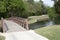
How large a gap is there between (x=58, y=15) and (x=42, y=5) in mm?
40350

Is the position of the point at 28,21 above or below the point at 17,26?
below

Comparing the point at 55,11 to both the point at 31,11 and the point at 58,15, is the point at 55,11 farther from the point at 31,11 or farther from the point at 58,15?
the point at 31,11

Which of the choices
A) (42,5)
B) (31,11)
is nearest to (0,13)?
(31,11)

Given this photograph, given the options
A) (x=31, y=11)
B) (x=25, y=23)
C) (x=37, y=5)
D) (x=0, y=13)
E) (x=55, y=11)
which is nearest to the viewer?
(x=25, y=23)

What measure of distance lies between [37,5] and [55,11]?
3676 centimetres

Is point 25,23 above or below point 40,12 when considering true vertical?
above

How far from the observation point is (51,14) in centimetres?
3259

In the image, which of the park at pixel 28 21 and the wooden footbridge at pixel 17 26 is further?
the wooden footbridge at pixel 17 26

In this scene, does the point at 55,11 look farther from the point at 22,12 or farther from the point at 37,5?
the point at 37,5

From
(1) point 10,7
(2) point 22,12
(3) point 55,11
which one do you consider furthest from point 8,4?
(3) point 55,11

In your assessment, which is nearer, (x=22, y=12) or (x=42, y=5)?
(x=22, y=12)

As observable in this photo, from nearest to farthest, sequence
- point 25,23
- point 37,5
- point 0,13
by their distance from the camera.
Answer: point 25,23, point 0,13, point 37,5

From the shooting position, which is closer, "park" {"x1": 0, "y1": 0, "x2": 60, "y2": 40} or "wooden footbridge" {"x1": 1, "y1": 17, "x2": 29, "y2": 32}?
"park" {"x1": 0, "y1": 0, "x2": 60, "y2": 40}

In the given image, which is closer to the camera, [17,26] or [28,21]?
[17,26]
